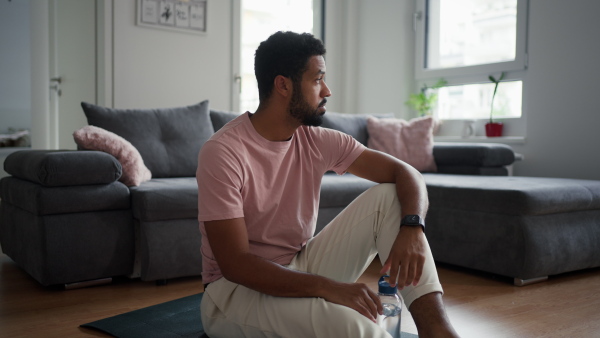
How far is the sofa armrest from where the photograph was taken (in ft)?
12.0

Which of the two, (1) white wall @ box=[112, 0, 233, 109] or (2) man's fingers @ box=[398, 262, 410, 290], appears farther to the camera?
(1) white wall @ box=[112, 0, 233, 109]

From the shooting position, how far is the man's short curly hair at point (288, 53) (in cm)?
159

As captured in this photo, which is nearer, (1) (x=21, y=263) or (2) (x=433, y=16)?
(1) (x=21, y=263)

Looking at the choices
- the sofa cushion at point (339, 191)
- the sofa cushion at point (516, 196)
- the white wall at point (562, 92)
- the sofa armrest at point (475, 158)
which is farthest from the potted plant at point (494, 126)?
the sofa cushion at point (339, 191)

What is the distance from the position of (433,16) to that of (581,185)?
244 centimetres

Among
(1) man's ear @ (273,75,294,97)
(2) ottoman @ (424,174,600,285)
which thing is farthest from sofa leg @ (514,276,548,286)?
(1) man's ear @ (273,75,294,97)

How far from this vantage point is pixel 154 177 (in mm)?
3291

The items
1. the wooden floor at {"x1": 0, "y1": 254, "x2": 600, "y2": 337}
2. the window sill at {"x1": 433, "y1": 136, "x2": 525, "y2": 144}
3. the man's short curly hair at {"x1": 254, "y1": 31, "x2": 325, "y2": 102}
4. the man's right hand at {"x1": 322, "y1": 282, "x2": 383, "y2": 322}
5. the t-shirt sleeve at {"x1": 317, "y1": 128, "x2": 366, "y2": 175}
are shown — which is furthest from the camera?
the window sill at {"x1": 433, "y1": 136, "x2": 525, "y2": 144}

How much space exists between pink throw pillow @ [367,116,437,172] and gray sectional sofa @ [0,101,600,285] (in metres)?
0.72

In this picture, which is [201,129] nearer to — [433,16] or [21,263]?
[21,263]

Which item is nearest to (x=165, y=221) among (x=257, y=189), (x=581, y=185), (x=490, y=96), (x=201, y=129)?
(x=201, y=129)

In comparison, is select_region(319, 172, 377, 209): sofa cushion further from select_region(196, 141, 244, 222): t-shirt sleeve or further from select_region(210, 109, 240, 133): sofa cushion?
select_region(196, 141, 244, 222): t-shirt sleeve

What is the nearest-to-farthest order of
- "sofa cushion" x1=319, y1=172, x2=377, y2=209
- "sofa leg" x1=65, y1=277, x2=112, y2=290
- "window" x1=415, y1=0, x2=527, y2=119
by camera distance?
"sofa leg" x1=65, y1=277, x2=112, y2=290, "sofa cushion" x1=319, y1=172, x2=377, y2=209, "window" x1=415, y1=0, x2=527, y2=119

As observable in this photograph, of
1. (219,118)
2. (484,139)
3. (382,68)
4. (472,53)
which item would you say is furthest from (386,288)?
(382,68)
